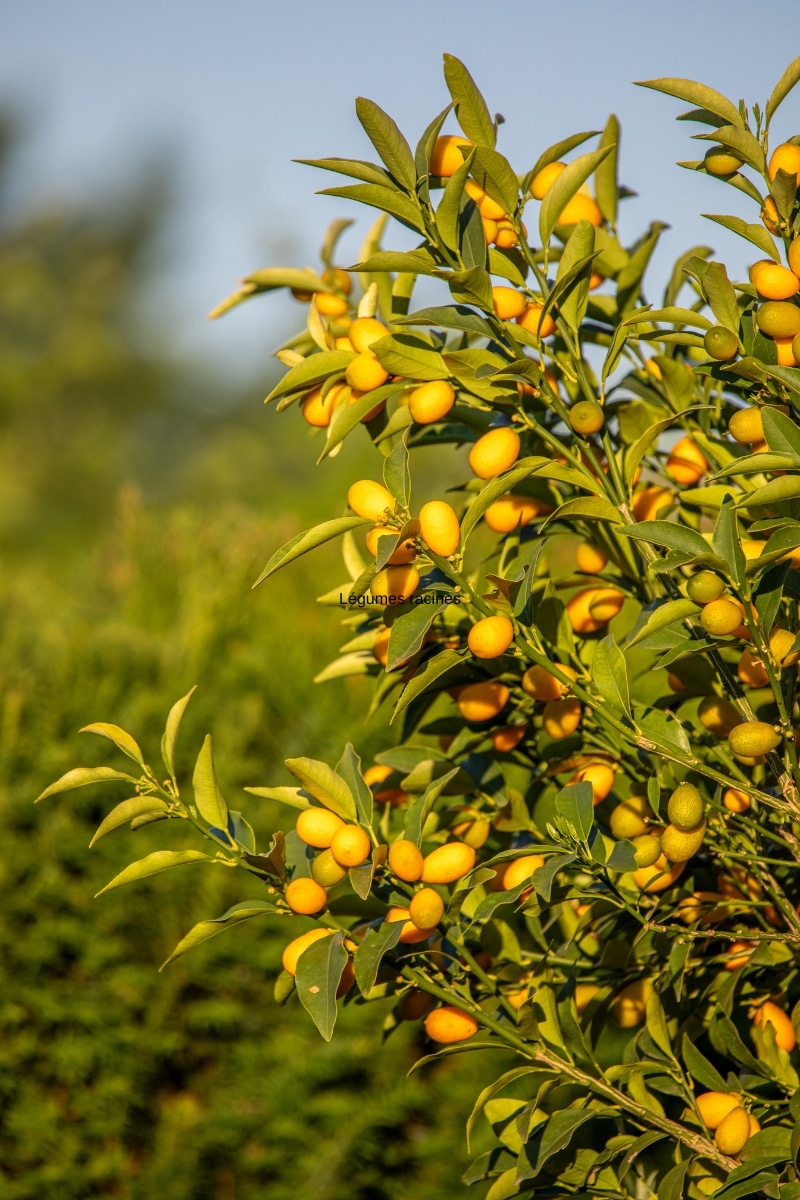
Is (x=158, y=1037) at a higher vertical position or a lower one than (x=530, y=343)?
lower

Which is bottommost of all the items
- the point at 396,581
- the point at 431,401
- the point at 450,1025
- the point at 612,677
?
the point at 450,1025

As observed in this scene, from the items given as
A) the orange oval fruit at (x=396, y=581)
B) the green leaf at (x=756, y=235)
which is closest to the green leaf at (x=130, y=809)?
the orange oval fruit at (x=396, y=581)

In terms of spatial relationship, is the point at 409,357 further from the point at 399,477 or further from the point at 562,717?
the point at 562,717

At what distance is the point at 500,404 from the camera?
77 cm

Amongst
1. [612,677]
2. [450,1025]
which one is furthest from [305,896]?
[612,677]

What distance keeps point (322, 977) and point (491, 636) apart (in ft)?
0.81

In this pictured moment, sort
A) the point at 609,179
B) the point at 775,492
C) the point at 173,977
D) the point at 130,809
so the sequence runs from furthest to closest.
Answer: the point at 173,977
the point at 609,179
the point at 130,809
the point at 775,492

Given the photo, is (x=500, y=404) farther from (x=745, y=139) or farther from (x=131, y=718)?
(x=131, y=718)

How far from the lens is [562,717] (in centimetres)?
81

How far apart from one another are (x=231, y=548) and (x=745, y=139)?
184 centimetres

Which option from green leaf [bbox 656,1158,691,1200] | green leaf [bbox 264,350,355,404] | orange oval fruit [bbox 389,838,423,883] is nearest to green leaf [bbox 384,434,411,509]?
green leaf [bbox 264,350,355,404]

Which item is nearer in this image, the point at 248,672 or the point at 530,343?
the point at 530,343

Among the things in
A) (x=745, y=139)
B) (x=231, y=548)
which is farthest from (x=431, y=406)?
(x=231, y=548)

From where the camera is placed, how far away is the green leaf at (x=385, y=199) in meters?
0.69
